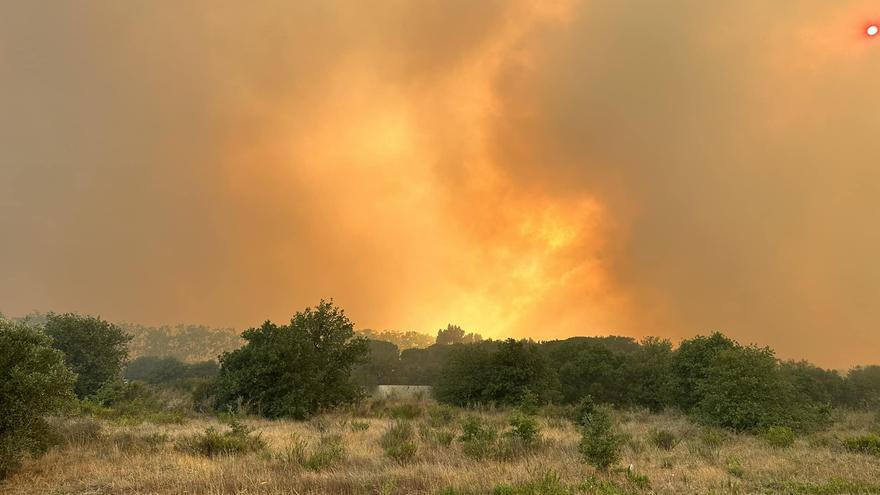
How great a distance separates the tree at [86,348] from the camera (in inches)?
1798

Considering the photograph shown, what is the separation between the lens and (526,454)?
16.8 m

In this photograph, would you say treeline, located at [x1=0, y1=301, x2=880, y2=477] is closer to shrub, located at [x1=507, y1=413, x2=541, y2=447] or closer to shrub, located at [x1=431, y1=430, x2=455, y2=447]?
shrub, located at [x1=507, y1=413, x2=541, y2=447]

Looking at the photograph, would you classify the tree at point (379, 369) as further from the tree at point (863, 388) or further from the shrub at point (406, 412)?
the tree at point (863, 388)

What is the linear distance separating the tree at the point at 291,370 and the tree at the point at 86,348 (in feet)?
62.7

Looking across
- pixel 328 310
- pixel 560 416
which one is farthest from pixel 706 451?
pixel 328 310

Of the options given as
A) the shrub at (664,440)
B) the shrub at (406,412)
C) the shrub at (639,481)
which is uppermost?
the shrub at (639,481)

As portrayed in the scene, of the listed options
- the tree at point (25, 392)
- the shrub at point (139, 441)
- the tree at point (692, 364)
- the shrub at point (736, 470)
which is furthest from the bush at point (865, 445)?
the tree at point (25, 392)

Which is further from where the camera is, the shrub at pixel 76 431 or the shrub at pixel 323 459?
the shrub at pixel 76 431

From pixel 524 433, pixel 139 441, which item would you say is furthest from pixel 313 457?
pixel 524 433

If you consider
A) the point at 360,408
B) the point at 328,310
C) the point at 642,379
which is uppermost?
the point at 328,310

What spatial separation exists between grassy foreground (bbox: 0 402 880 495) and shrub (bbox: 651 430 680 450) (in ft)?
0.58

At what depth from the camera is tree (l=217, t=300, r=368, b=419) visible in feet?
110

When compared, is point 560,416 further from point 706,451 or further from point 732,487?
point 732,487

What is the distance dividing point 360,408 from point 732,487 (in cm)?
3035
